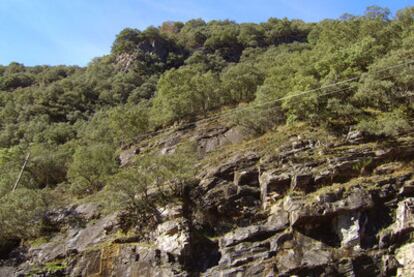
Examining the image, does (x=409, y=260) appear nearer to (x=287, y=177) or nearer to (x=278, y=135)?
(x=287, y=177)

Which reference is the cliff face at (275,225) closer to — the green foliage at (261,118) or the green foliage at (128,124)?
the green foliage at (261,118)

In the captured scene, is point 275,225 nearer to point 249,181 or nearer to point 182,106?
point 249,181

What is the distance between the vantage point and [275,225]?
22.1m

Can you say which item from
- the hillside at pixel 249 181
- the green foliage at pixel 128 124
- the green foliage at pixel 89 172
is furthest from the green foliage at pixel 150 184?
the green foliage at pixel 128 124

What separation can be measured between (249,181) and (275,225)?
438 centimetres

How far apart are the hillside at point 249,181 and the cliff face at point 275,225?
0.07m

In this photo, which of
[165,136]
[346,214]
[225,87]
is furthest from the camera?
[225,87]

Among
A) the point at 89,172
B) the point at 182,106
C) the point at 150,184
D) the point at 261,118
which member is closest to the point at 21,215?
the point at 89,172

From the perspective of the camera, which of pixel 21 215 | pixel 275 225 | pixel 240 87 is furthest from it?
pixel 240 87

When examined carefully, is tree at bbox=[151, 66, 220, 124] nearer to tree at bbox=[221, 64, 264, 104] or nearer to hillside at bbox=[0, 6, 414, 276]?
hillside at bbox=[0, 6, 414, 276]

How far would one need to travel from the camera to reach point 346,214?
2091 centimetres

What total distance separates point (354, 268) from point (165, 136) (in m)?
25.4

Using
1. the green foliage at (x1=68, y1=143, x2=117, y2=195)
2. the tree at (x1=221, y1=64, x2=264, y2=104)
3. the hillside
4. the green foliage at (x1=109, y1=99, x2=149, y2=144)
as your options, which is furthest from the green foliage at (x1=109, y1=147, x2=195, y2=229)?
the tree at (x1=221, y1=64, x2=264, y2=104)

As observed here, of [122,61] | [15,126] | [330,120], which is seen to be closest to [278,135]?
[330,120]
